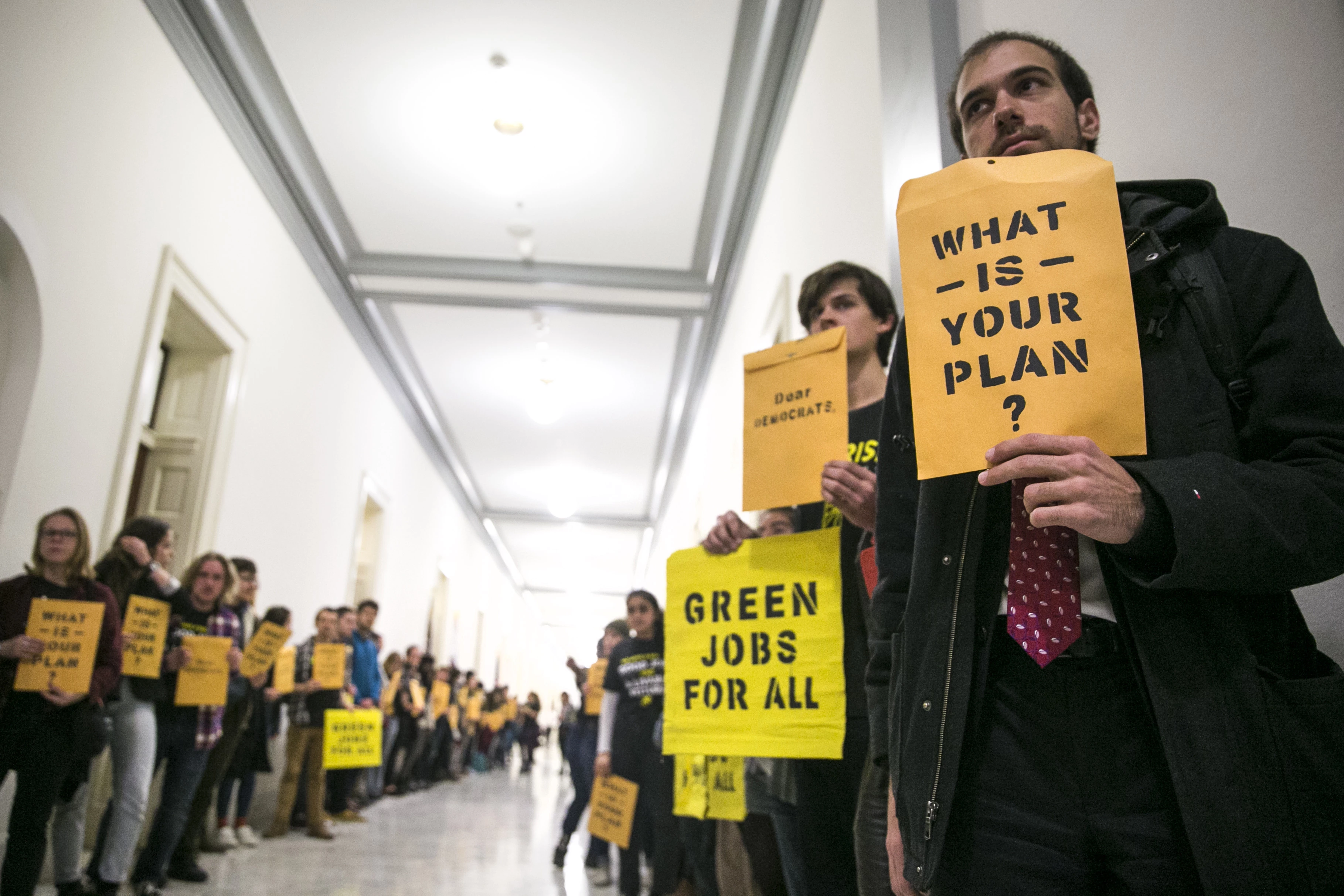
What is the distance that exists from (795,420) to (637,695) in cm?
267

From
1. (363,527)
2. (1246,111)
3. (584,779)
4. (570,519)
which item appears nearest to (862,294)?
(1246,111)

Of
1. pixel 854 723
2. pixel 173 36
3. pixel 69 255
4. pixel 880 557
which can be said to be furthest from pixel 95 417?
A: pixel 880 557

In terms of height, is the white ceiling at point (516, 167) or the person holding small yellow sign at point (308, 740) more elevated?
the white ceiling at point (516, 167)

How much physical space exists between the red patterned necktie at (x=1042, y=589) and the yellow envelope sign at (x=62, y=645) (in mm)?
3297

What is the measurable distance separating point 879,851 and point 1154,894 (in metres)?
0.74

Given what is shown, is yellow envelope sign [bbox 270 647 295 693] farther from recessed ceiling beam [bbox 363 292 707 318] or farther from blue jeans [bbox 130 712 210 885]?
recessed ceiling beam [bbox 363 292 707 318]

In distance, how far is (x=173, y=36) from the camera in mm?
5500

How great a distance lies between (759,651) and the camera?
83.0 inches

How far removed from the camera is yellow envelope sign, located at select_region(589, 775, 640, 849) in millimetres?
4074

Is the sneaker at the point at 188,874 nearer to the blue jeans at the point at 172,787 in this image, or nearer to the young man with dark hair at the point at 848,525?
the blue jeans at the point at 172,787

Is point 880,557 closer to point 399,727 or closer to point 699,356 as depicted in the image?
point 699,356

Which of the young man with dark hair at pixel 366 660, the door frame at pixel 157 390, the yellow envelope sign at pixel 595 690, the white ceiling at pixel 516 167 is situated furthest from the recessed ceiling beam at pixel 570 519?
the yellow envelope sign at pixel 595 690

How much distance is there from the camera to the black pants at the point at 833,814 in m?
1.91

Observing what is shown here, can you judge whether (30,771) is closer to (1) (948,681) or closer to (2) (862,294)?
(2) (862,294)
